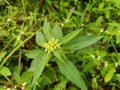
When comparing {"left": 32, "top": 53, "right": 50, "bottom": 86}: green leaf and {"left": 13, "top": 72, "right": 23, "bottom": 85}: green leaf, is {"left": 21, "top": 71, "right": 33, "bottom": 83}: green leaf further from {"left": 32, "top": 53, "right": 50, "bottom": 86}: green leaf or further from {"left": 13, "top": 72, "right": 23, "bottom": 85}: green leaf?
{"left": 32, "top": 53, "right": 50, "bottom": 86}: green leaf

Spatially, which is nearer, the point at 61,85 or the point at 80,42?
the point at 80,42

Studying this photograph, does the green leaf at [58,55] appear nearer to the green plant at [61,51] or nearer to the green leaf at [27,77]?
the green plant at [61,51]

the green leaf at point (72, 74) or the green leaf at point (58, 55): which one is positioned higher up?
the green leaf at point (58, 55)

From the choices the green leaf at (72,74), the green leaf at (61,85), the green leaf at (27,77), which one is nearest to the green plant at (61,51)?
the green leaf at (72,74)

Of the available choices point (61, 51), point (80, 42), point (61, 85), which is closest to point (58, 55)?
point (61, 51)

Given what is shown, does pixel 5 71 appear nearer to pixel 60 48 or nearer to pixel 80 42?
pixel 60 48

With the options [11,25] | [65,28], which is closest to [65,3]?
[65,28]

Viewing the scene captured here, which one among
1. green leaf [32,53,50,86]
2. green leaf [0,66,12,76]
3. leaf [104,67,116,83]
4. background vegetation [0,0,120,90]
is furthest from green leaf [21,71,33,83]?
leaf [104,67,116,83]

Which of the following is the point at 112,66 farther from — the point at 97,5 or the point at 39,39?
the point at 97,5
